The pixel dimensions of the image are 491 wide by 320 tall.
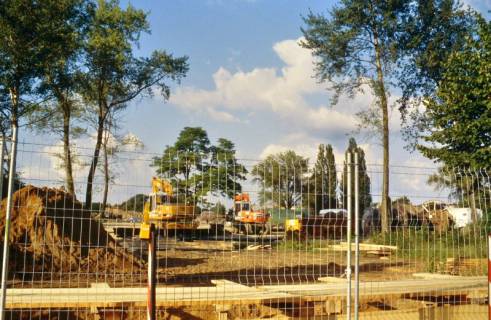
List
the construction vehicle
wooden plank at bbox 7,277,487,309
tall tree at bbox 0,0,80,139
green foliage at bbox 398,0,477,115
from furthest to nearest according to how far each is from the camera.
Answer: green foliage at bbox 398,0,477,115
tall tree at bbox 0,0,80,139
wooden plank at bbox 7,277,487,309
the construction vehicle

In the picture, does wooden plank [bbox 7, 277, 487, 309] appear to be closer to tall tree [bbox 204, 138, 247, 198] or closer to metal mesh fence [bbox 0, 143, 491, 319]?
metal mesh fence [bbox 0, 143, 491, 319]

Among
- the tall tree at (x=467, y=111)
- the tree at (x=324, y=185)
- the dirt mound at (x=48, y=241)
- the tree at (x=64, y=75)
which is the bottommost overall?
the dirt mound at (x=48, y=241)

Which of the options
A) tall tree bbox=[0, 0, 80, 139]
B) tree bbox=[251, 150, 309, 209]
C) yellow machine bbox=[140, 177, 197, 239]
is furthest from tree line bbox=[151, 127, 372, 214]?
tall tree bbox=[0, 0, 80, 139]

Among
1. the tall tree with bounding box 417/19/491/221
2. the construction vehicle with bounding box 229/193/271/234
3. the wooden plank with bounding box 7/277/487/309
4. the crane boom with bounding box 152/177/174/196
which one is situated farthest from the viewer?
the tall tree with bounding box 417/19/491/221

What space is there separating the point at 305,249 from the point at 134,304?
4116mm

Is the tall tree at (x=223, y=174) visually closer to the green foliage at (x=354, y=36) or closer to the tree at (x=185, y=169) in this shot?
the tree at (x=185, y=169)

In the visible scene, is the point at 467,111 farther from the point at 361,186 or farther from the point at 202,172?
the point at 202,172

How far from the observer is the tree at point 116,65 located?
29094mm

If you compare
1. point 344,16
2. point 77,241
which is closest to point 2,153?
point 77,241

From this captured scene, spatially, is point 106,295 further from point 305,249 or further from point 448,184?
point 448,184

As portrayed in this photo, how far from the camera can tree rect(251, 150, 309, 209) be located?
6426 millimetres

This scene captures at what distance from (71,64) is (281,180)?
21048 mm

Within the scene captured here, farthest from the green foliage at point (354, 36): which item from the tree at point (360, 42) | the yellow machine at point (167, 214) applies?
the yellow machine at point (167, 214)

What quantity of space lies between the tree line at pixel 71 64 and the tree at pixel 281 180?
814 cm
